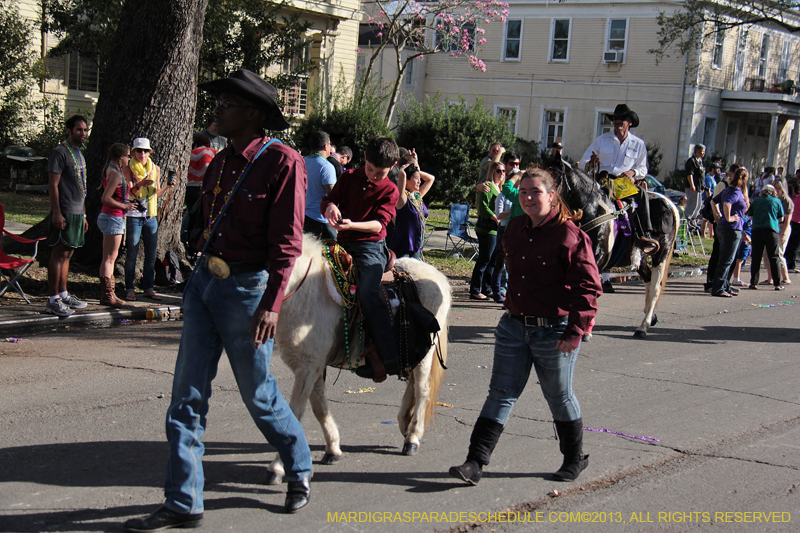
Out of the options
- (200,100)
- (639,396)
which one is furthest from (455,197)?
(639,396)

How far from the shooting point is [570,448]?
486 centimetres

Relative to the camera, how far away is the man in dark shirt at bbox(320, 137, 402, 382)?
496 centimetres

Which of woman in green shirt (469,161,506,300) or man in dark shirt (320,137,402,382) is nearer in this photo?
man in dark shirt (320,137,402,382)

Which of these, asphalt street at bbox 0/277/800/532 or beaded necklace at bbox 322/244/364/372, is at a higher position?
beaded necklace at bbox 322/244/364/372

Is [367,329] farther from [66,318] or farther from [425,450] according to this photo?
[66,318]

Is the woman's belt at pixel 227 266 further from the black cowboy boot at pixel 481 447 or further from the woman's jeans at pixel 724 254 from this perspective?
the woman's jeans at pixel 724 254

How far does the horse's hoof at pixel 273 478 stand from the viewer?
4656 mm

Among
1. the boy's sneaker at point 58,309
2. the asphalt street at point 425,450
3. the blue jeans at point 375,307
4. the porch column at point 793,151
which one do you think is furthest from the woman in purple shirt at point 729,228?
the porch column at point 793,151

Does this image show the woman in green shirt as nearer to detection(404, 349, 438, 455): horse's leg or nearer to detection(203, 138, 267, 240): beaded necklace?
→ detection(404, 349, 438, 455): horse's leg

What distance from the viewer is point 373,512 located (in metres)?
4.32

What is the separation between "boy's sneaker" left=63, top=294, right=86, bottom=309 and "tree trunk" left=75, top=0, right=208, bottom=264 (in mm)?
1772

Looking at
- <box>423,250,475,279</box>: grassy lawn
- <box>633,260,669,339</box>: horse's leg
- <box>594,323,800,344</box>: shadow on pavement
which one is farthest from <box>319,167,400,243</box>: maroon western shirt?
<box>423,250,475,279</box>: grassy lawn

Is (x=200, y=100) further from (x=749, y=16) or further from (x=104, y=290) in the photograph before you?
(x=749, y=16)

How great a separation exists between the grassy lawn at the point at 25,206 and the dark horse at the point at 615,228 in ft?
34.9
